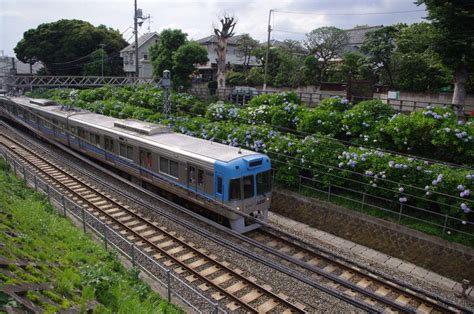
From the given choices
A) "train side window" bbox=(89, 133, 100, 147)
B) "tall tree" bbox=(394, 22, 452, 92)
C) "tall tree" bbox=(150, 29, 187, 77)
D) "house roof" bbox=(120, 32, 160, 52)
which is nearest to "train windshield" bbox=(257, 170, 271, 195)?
"train side window" bbox=(89, 133, 100, 147)

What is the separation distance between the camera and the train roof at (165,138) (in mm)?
14180

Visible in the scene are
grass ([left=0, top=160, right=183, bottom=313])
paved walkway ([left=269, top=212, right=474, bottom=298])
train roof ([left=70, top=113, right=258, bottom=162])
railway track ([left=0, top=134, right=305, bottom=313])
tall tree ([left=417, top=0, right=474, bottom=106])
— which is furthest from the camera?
tall tree ([left=417, top=0, right=474, bottom=106])

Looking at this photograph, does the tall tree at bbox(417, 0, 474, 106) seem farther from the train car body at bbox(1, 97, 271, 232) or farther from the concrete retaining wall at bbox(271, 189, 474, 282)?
the train car body at bbox(1, 97, 271, 232)

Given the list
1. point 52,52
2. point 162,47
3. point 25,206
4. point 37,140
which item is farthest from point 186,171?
point 52,52

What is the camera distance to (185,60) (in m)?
35.9

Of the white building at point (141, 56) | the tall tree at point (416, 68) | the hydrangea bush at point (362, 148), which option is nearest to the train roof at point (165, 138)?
the hydrangea bush at point (362, 148)

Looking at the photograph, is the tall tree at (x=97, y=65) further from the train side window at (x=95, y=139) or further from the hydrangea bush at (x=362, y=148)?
the hydrangea bush at (x=362, y=148)

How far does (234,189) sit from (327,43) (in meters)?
37.6

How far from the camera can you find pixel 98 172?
69.9ft

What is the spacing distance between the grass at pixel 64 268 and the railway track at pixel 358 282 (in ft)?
15.4

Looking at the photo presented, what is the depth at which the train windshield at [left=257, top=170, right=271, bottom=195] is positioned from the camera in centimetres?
1397

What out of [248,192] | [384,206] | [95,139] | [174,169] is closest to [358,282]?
[384,206]

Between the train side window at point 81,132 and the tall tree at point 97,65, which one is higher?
the tall tree at point 97,65

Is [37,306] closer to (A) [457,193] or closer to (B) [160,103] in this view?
(A) [457,193]
